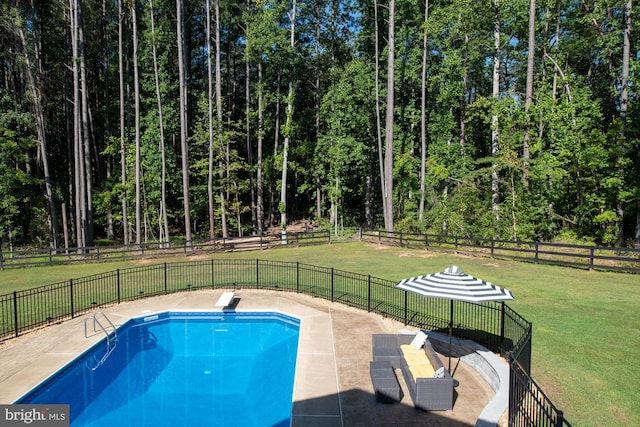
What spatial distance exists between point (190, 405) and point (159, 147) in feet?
102

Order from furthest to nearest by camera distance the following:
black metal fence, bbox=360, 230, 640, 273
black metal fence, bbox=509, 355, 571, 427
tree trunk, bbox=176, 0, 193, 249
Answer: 1. tree trunk, bbox=176, 0, 193, 249
2. black metal fence, bbox=360, 230, 640, 273
3. black metal fence, bbox=509, 355, 571, 427

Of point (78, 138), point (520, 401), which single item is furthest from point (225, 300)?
point (78, 138)

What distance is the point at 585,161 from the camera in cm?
2353

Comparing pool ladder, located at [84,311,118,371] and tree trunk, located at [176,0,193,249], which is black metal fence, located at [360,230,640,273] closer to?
tree trunk, located at [176,0,193,249]

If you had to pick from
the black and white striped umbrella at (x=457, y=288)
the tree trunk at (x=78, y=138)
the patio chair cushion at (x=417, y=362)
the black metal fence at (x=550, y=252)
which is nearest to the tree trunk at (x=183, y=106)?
the tree trunk at (x=78, y=138)

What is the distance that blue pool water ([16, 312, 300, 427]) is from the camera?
9.02m

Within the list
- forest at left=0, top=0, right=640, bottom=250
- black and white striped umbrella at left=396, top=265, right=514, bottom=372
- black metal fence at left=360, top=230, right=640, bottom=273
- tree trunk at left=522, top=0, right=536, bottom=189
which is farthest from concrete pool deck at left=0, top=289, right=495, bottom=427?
tree trunk at left=522, top=0, right=536, bottom=189

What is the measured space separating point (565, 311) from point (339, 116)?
2664 cm

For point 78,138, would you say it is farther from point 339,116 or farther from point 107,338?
point 107,338

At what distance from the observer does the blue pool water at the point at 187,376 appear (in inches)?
355

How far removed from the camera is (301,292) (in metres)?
17.0

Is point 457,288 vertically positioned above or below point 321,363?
above

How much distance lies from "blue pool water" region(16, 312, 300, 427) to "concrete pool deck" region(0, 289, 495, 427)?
1.54ft

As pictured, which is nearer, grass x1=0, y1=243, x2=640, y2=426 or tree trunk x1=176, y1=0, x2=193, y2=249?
grass x1=0, y1=243, x2=640, y2=426
